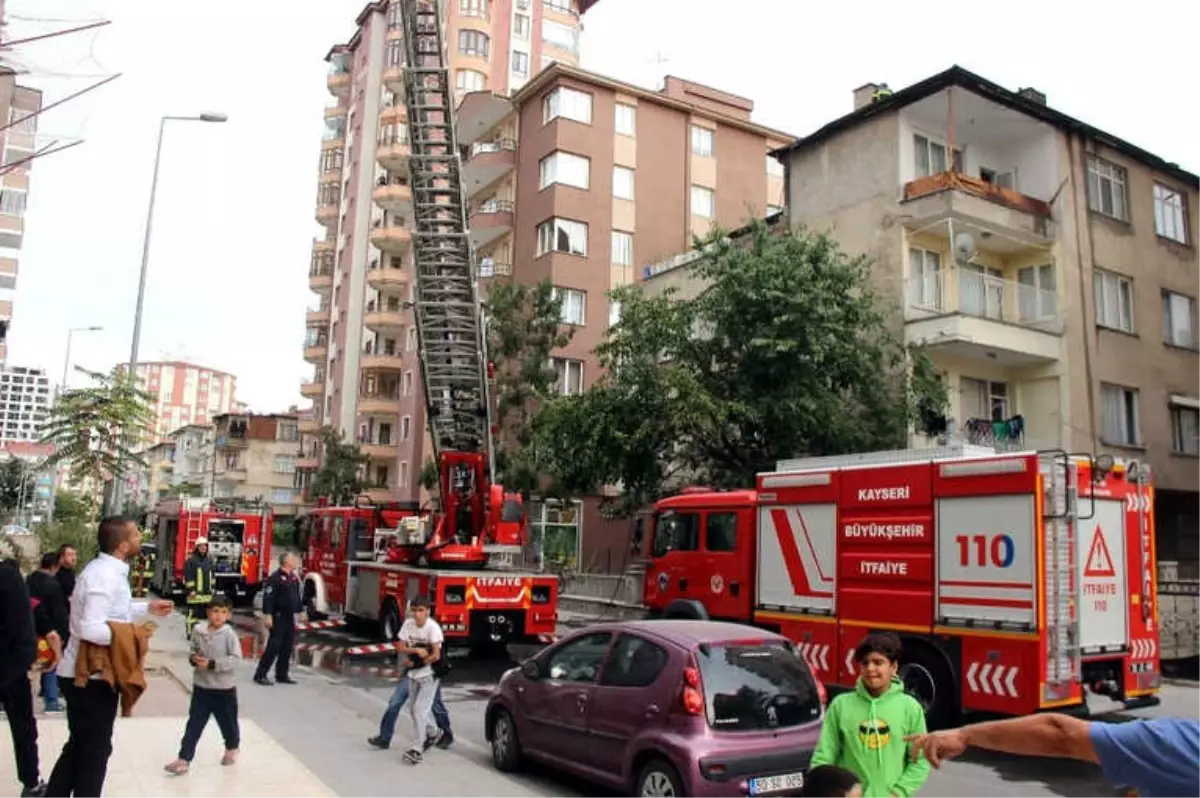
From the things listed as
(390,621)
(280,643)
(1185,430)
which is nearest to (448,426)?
(390,621)

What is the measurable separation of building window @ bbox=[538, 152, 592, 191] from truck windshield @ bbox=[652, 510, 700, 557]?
2266cm

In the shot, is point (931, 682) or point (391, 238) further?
point (391, 238)

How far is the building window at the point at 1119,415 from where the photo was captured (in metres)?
23.5

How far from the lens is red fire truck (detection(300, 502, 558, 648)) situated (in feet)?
49.0

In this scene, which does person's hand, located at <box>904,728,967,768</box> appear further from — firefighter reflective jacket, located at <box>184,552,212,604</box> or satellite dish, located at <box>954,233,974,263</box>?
satellite dish, located at <box>954,233,974,263</box>

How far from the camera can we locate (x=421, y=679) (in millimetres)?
8617

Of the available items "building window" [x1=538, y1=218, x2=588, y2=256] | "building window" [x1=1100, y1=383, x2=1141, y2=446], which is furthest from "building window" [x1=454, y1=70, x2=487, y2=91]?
"building window" [x1=1100, y1=383, x2=1141, y2=446]

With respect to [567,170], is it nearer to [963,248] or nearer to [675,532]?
[963,248]

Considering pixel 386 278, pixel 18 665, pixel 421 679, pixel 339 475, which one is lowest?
pixel 421 679

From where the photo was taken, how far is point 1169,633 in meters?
17.0

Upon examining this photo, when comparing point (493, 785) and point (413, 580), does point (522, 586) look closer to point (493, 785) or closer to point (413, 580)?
point (413, 580)

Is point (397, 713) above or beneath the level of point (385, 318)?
beneath

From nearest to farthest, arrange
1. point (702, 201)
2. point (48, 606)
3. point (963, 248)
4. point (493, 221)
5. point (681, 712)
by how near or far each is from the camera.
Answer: point (681, 712), point (48, 606), point (963, 248), point (493, 221), point (702, 201)

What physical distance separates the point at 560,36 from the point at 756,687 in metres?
52.2
